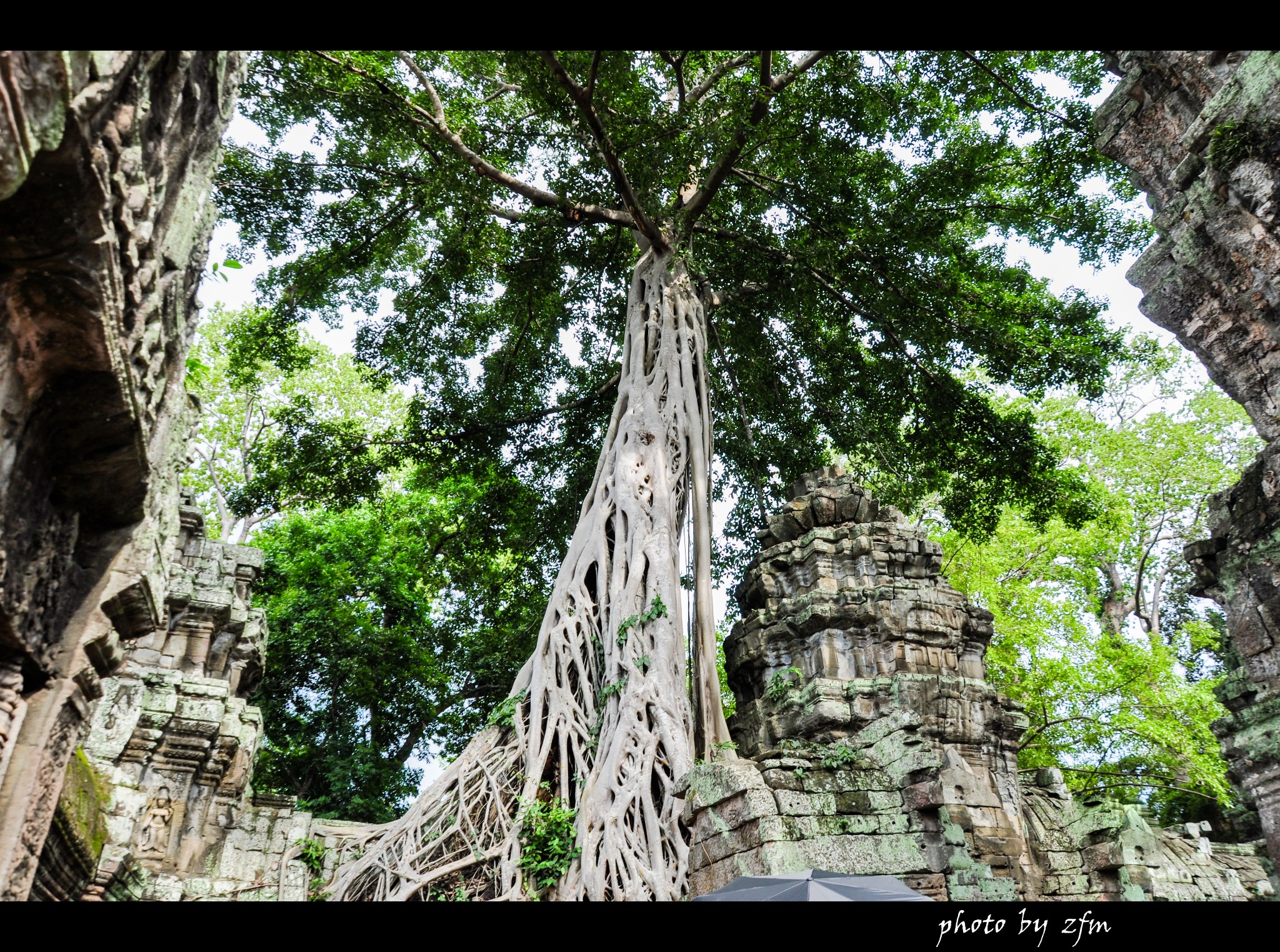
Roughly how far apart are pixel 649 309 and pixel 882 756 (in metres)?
4.91

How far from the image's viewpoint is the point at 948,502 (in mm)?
9789

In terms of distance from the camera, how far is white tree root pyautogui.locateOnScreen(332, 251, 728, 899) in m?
4.95

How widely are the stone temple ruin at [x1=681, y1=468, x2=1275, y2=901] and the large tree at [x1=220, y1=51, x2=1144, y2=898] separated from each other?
110 centimetres

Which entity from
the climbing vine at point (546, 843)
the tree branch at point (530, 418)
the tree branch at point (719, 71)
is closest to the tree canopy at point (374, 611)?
the tree branch at point (530, 418)

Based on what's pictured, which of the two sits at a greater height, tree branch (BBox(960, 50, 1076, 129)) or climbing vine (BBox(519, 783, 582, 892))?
tree branch (BBox(960, 50, 1076, 129))

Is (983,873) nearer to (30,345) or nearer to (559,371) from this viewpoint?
(30,345)

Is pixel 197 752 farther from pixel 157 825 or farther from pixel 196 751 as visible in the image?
pixel 157 825

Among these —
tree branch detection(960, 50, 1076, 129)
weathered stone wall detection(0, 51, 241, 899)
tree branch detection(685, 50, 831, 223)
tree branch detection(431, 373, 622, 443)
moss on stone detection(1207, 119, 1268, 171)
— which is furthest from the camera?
tree branch detection(431, 373, 622, 443)

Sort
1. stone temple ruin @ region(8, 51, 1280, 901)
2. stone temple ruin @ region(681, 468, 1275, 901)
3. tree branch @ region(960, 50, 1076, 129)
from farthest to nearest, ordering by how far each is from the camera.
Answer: tree branch @ region(960, 50, 1076, 129) → stone temple ruin @ region(681, 468, 1275, 901) → stone temple ruin @ region(8, 51, 1280, 901)

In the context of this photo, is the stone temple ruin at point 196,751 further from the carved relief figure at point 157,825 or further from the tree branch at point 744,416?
the tree branch at point 744,416

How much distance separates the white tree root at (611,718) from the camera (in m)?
4.95

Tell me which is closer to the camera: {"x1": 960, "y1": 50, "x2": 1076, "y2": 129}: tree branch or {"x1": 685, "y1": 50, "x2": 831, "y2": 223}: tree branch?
{"x1": 685, "y1": 50, "x2": 831, "y2": 223}: tree branch

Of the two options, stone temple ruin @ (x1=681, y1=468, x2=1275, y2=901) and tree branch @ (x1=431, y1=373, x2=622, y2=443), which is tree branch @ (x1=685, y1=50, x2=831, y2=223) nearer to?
tree branch @ (x1=431, y1=373, x2=622, y2=443)

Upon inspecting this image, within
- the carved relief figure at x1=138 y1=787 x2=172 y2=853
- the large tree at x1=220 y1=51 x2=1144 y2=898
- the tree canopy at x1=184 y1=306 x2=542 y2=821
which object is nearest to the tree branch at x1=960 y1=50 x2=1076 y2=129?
the large tree at x1=220 y1=51 x2=1144 y2=898
